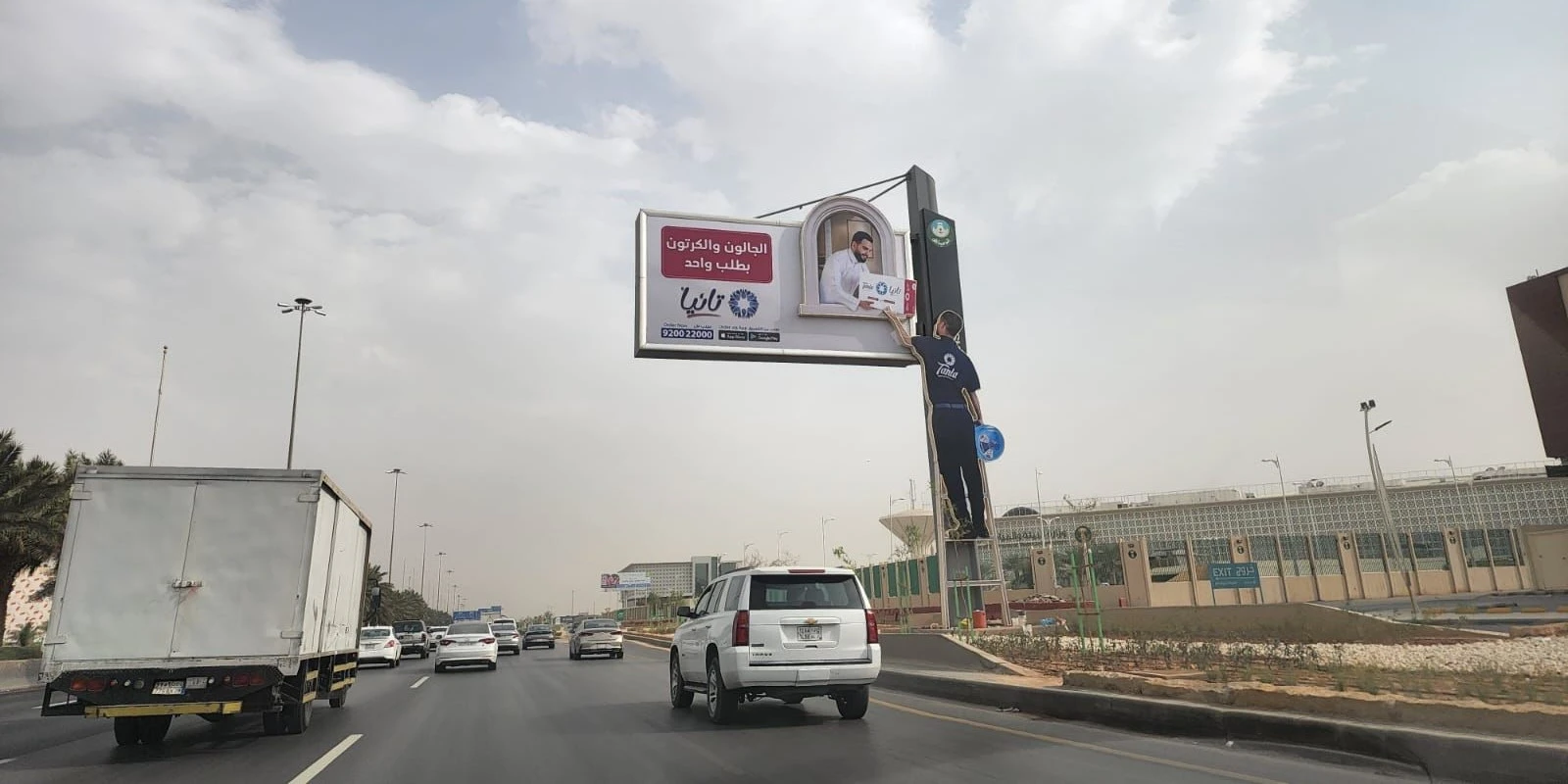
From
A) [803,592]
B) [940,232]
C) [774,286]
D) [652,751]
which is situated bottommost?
[652,751]

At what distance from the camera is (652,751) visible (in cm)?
909

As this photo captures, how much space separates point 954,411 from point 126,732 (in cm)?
2041

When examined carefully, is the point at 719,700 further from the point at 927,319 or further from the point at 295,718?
the point at 927,319

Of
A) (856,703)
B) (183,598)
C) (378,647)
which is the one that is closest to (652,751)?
(856,703)

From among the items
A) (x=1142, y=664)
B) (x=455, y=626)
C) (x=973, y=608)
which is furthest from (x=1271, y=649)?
(x=455, y=626)

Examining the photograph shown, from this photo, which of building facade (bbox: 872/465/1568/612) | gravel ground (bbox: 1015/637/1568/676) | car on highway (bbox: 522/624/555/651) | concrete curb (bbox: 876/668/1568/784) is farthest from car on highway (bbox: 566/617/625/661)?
concrete curb (bbox: 876/668/1568/784)

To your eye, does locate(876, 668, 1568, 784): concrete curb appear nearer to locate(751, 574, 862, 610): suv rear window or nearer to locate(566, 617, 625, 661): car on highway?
locate(751, 574, 862, 610): suv rear window

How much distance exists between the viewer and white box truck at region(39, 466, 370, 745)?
31.0 ft

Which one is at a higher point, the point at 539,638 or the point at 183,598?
the point at 183,598

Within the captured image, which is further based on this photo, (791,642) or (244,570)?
(791,642)

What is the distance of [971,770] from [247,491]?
28.4 feet

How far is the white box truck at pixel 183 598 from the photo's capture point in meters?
9.46

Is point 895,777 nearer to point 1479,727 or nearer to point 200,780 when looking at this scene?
point 1479,727

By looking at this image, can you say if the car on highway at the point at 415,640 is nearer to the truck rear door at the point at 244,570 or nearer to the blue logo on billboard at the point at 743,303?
the blue logo on billboard at the point at 743,303
